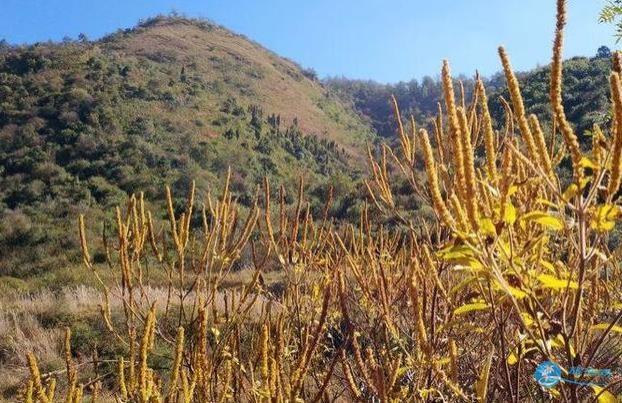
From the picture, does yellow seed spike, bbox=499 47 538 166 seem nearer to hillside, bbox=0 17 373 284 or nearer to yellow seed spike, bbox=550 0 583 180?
yellow seed spike, bbox=550 0 583 180

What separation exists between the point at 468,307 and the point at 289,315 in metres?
1.52

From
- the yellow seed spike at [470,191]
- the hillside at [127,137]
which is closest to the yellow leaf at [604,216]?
the yellow seed spike at [470,191]

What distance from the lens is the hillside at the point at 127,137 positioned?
910 inches

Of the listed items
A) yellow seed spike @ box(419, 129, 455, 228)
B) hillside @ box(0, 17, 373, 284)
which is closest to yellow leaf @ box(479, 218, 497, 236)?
yellow seed spike @ box(419, 129, 455, 228)

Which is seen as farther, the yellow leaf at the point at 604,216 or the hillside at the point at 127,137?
the hillside at the point at 127,137

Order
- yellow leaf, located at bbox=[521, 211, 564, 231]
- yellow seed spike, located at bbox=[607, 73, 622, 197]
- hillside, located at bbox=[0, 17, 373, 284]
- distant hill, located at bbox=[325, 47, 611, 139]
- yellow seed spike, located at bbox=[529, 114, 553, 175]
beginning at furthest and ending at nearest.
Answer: distant hill, located at bbox=[325, 47, 611, 139], hillside, located at bbox=[0, 17, 373, 284], yellow leaf, located at bbox=[521, 211, 564, 231], yellow seed spike, located at bbox=[529, 114, 553, 175], yellow seed spike, located at bbox=[607, 73, 622, 197]

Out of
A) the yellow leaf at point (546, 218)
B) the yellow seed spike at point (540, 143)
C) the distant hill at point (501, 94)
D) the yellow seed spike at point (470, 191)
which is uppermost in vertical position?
the distant hill at point (501, 94)

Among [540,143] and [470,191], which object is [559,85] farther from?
[470,191]

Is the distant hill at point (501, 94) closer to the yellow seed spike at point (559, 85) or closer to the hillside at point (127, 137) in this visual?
the yellow seed spike at point (559, 85)

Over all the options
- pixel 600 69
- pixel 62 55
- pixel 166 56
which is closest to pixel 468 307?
pixel 600 69

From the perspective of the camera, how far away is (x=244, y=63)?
55.8 meters

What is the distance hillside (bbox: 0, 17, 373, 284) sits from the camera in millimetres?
23109

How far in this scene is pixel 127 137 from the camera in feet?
97.8

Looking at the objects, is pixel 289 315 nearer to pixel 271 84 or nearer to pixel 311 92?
pixel 271 84
